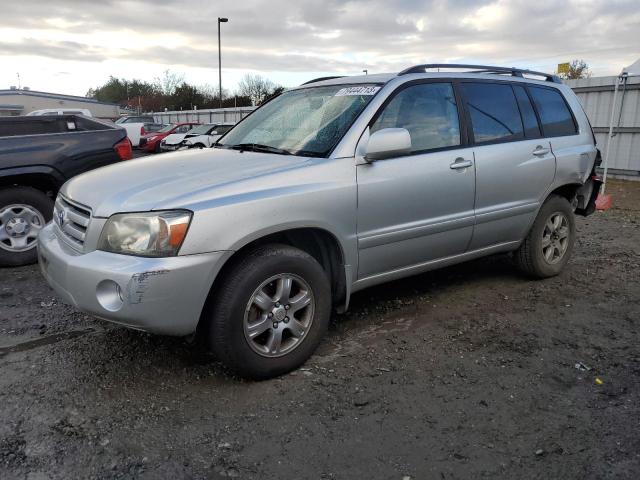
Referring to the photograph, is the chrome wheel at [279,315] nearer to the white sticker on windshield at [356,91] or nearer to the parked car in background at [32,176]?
the white sticker on windshield at [356,91]

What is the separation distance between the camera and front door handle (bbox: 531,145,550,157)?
15.2ft

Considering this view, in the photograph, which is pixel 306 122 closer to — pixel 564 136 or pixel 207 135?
pixel 564 136

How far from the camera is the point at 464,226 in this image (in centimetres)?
416

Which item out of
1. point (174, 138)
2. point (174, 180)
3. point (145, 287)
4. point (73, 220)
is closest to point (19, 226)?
point (73, 220)

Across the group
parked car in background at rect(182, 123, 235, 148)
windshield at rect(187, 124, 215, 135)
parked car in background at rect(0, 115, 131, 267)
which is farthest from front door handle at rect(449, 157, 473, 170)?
windshield at rect(187, 124, 215, 135)

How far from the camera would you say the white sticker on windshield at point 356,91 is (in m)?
3.82

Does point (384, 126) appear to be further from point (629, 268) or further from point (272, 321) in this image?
point (629, 268)

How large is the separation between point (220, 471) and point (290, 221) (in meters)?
1.37

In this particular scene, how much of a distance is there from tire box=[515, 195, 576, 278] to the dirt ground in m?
0.48

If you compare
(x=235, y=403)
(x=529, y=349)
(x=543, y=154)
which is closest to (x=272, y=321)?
(x=235, y=403)

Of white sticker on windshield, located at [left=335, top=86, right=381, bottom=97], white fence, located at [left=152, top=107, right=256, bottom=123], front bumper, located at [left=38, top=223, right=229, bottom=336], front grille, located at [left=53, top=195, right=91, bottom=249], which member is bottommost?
front bumper, located at [left=38, top=223, right=229, bottom=336]

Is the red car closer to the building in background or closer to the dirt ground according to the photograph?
the dirt ground

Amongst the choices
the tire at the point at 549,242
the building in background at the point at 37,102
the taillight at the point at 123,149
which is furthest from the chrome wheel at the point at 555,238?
the building in background at the point at 37,102

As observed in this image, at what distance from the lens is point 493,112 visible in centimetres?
446
